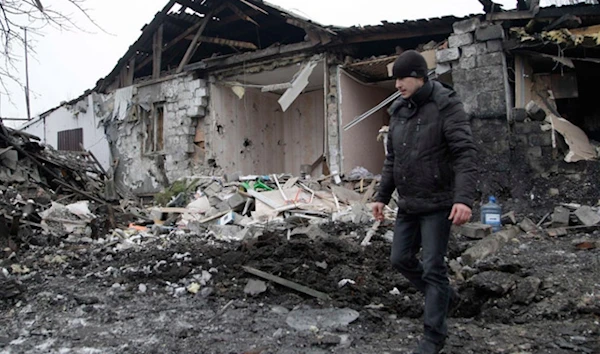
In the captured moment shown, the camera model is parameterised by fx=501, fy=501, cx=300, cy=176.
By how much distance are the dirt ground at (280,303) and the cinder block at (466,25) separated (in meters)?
4.14

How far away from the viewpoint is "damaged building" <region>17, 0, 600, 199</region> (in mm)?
7848

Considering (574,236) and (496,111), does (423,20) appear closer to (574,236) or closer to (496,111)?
(496,111)

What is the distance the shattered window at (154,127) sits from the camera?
44.4 ft

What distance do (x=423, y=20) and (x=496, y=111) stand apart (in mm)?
2106

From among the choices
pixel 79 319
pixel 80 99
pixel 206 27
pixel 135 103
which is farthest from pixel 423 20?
pixel 80 99

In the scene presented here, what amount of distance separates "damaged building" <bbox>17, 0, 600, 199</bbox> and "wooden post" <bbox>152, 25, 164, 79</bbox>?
3 cm

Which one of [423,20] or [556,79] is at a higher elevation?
[423,20]

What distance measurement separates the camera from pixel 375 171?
1157cm

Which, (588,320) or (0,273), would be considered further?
(0,273)

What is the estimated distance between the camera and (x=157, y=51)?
13.1m

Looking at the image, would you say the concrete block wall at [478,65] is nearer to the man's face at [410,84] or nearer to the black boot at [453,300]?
the black boot at [453,300]

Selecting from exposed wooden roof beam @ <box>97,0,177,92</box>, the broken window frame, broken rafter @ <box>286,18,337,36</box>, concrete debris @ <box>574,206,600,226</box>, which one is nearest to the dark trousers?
concrete debris @ <box>574,206,600,226</box>

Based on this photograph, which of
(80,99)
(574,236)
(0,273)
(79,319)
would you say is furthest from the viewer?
(80,99)

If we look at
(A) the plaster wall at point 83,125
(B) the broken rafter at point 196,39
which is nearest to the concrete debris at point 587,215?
(B) the broken rafter at point 196,39
